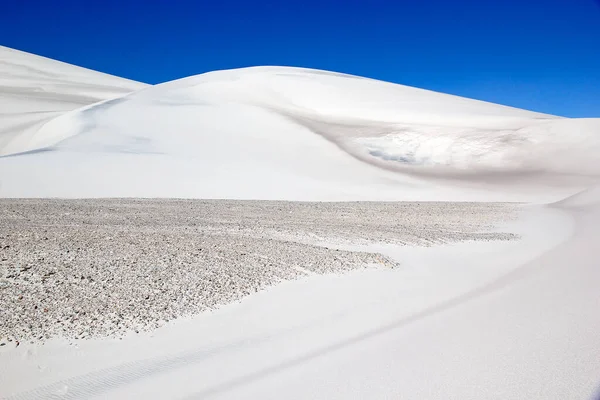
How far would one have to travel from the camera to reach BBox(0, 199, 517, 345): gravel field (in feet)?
15.6

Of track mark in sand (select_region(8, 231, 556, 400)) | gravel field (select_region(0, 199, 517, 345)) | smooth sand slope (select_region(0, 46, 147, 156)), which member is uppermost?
smooth sand slope (select_region(0, 46, 147, 156))

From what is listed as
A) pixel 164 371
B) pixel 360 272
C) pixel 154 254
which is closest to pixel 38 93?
pixel 154 254

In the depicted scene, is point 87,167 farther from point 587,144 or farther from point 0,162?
point 587,144

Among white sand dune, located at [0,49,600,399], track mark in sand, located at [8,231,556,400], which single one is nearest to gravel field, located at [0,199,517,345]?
white sand dune, located at [0,49,600,399]

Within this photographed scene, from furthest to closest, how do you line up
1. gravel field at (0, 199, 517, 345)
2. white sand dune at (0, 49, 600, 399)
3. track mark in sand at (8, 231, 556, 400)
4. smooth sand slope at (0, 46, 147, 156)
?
smooth sand slope at (0, 46, 147, 156) → gravel field at (0, 199, 517, 345) → white sand dune at (0, 49, 600, 399) → track mark in sand at (8, 231, 556, 400)

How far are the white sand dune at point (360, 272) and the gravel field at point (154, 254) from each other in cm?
38

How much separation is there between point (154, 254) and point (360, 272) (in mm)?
2626

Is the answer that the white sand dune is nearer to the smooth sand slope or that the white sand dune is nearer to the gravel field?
the gravel field

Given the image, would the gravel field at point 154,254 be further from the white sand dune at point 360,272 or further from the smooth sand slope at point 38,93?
the smooth sand slope at point 38,93

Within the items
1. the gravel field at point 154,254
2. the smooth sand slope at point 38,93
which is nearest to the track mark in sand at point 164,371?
the gravel field at point 154,254

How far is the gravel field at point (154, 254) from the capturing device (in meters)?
4.75

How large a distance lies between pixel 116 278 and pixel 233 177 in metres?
15.4

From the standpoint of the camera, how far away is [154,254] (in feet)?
22.1

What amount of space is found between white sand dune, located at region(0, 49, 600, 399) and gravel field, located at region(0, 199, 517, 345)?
0.38 meters
